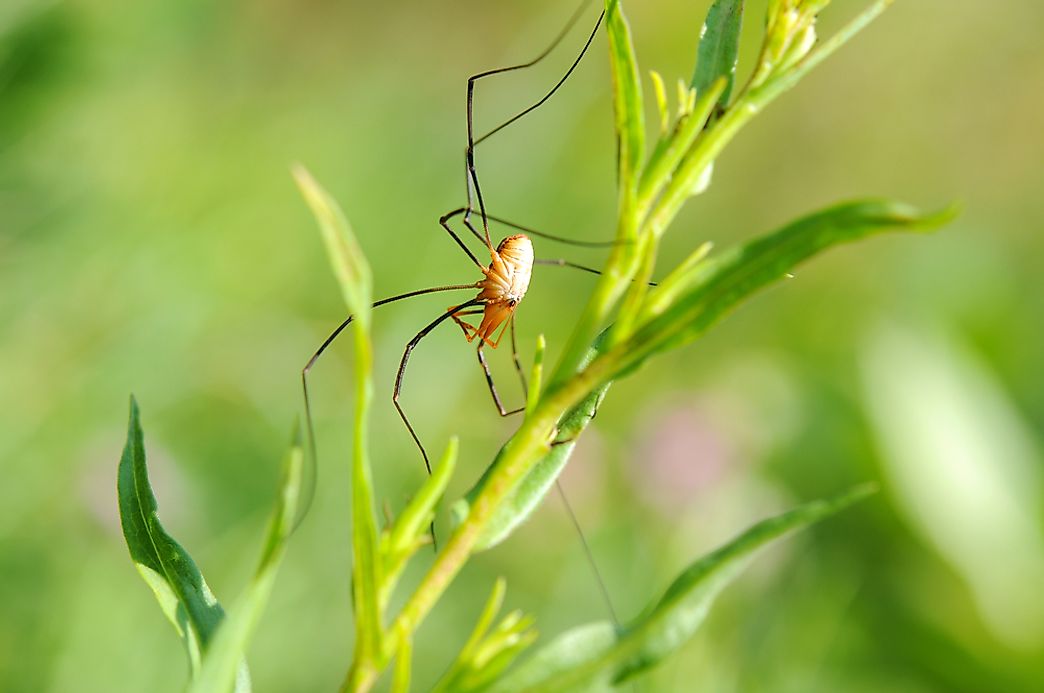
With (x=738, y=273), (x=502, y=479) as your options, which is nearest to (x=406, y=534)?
(x=502, y=479)

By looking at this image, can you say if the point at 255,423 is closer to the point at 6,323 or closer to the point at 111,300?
the point at 111,300

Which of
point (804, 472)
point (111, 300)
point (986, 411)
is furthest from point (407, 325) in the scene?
point (986, 411)

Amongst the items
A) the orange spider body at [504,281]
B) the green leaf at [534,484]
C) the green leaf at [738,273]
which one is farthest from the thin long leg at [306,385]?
the green leaf at [738,273]

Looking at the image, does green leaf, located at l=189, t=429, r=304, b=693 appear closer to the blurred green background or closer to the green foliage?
the green foliage

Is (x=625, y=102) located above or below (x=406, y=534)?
above

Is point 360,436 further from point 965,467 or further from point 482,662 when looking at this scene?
point 965,467

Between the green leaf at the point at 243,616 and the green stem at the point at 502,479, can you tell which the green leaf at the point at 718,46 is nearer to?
the green stem at the point at 502,479
